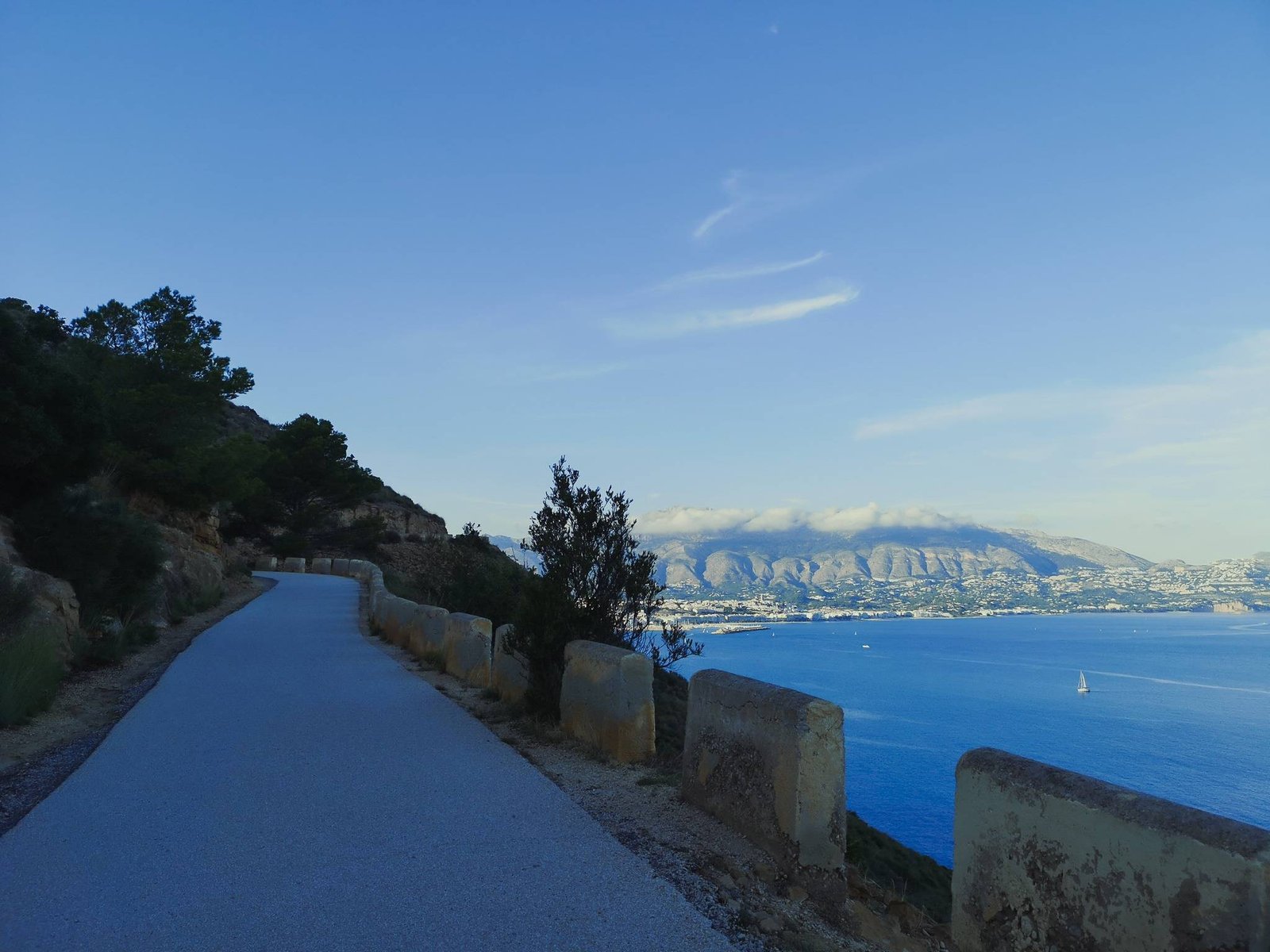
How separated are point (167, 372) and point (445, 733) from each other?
27.0 metres

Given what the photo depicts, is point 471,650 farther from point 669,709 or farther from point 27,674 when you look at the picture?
point 669,709

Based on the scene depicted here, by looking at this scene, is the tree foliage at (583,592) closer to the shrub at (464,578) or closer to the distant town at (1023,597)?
the shrub at (464,578)

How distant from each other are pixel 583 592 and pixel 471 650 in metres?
3.82

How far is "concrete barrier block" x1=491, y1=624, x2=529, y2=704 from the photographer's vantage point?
9.58 m

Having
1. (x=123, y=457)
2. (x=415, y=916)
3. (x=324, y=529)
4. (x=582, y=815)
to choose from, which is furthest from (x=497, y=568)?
(x=324, y=529)

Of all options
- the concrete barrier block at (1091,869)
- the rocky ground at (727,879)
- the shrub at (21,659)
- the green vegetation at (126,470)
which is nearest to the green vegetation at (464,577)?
the green vegetation at (126,470)

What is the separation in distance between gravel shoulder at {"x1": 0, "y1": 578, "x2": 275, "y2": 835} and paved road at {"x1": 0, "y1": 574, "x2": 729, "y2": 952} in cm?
25

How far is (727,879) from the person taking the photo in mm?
4727

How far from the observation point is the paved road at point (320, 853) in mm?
3910

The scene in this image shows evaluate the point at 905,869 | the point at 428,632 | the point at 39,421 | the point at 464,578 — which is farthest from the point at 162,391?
the point at 905,869

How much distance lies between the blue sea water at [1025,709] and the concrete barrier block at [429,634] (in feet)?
35.4

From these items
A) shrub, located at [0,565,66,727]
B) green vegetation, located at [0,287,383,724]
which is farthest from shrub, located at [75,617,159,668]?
shrub, located at [0,565,66,727]

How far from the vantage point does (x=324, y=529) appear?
5356 cm

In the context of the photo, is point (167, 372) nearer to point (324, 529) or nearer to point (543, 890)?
point (324, 529)
